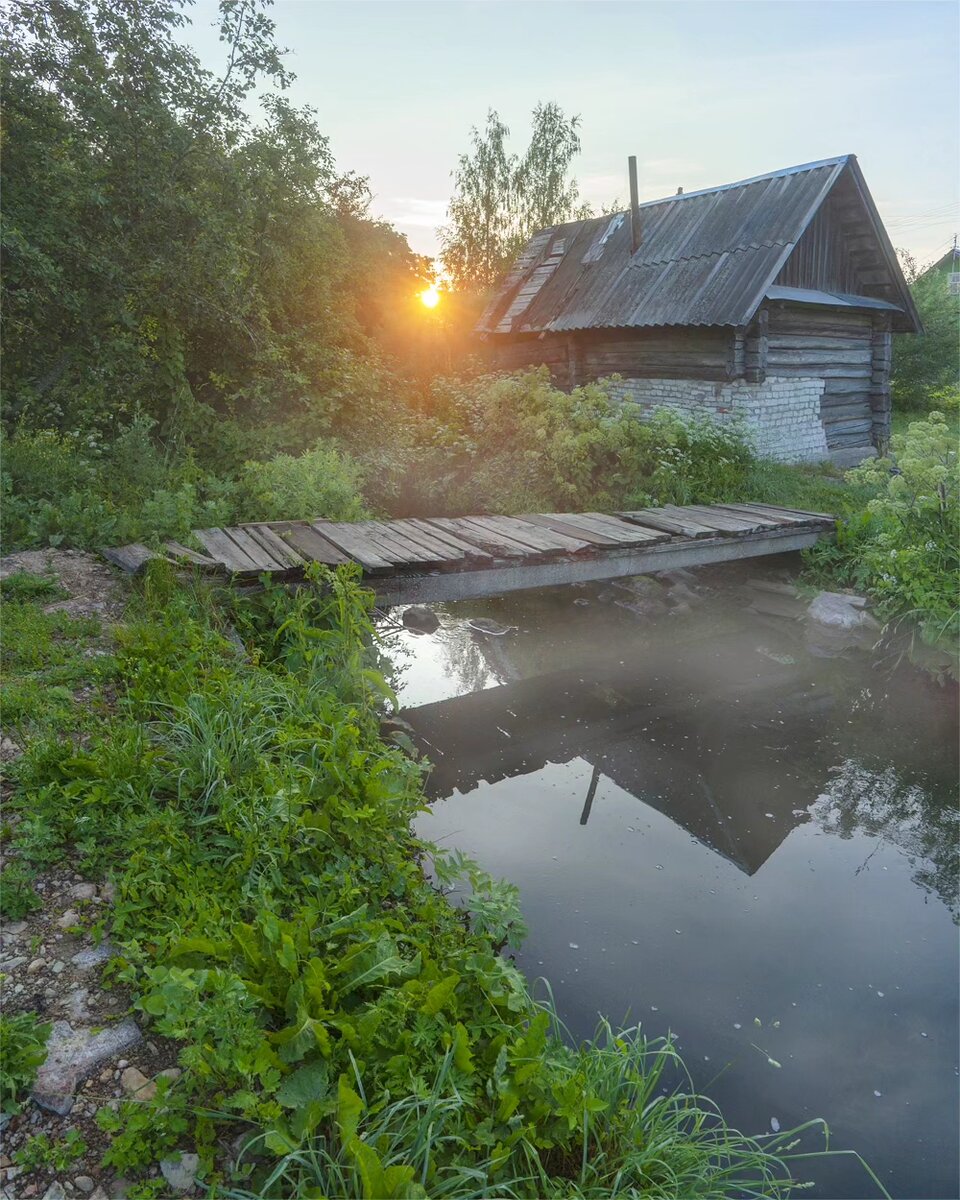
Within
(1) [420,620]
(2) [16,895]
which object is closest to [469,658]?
(1) [420,620]

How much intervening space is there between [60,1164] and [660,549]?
5789 millimetres

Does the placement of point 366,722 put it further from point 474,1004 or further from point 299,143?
point 299,143

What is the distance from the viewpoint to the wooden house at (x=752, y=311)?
1153cm

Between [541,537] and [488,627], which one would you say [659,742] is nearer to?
[541,537]

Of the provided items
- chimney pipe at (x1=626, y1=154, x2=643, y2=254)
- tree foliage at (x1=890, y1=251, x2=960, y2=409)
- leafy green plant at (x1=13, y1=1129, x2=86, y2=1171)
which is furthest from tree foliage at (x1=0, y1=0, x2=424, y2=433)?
tree foliage at (x1=890, y1=251, x2=960, y2=409)

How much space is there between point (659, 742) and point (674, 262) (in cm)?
1021

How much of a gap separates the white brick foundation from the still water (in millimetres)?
5523

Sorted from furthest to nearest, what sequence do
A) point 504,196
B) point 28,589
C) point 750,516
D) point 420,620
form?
point 504,196 → point 750,516 → point 420,620 → point 28,589

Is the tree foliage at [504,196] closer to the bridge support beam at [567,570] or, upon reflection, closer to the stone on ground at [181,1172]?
the bridge support beam at [567,570]

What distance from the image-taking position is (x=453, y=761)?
16.1 feet

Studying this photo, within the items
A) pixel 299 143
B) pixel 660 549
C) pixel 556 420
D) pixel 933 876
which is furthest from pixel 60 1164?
pixel 299 143

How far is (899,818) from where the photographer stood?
4492 millimetres

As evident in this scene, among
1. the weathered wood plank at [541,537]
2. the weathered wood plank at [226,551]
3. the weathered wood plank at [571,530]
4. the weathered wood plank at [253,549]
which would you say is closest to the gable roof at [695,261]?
the weathered wood plank at [571,530]

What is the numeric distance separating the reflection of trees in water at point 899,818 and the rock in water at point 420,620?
3602 mm
